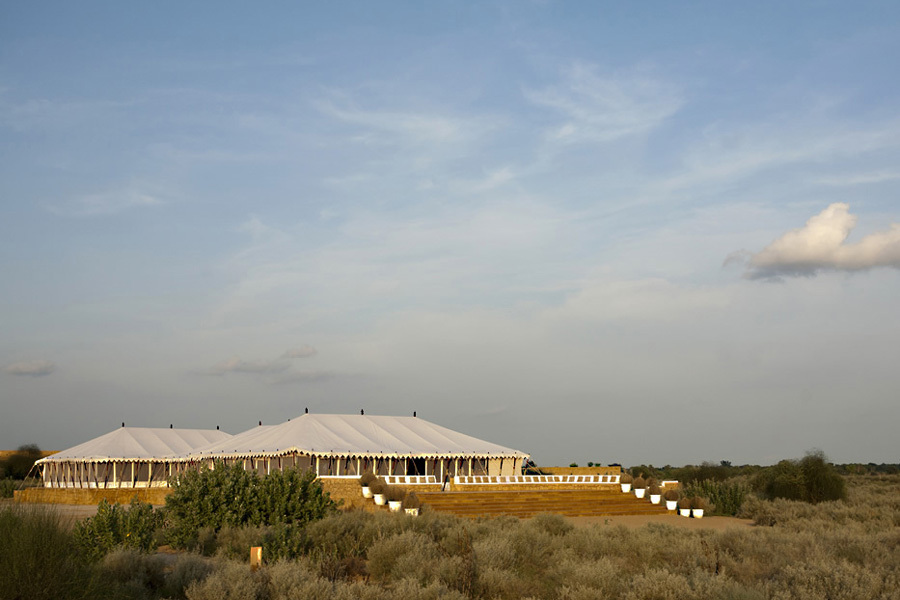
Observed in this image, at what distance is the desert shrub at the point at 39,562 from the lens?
992 centimetres

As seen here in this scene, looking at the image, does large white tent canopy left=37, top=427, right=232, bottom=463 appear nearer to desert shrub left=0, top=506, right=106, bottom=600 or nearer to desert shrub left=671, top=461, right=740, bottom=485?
desert shrub left=671, top=461, right=740, bottom=485

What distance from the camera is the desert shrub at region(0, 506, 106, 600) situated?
9.92 m

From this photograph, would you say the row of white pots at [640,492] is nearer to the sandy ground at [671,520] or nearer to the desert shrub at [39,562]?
the sandy ground at [671,520]

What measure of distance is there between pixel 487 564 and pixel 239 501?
24.9 ft

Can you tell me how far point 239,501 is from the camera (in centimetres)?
1986

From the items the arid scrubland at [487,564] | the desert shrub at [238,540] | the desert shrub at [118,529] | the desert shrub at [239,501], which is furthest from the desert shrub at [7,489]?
the desert shrub at [238,540]

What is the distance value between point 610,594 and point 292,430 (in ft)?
101

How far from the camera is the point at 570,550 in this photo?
16.8 m

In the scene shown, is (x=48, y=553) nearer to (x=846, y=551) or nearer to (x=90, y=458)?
(x=846, y=551)

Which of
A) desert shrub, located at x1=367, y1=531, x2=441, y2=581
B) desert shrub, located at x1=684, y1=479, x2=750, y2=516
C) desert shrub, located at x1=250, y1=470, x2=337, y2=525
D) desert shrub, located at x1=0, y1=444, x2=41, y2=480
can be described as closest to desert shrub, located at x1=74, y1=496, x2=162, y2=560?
desert shrub, located at x1=250, y1=470, x2=337, y2=525

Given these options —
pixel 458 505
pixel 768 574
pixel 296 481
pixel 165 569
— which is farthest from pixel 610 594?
pixel 458 505

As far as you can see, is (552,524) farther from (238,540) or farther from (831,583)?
(831,583)

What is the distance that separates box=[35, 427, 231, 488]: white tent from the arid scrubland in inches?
1404

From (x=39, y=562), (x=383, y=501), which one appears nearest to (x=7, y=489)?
(x=383, y=501)
